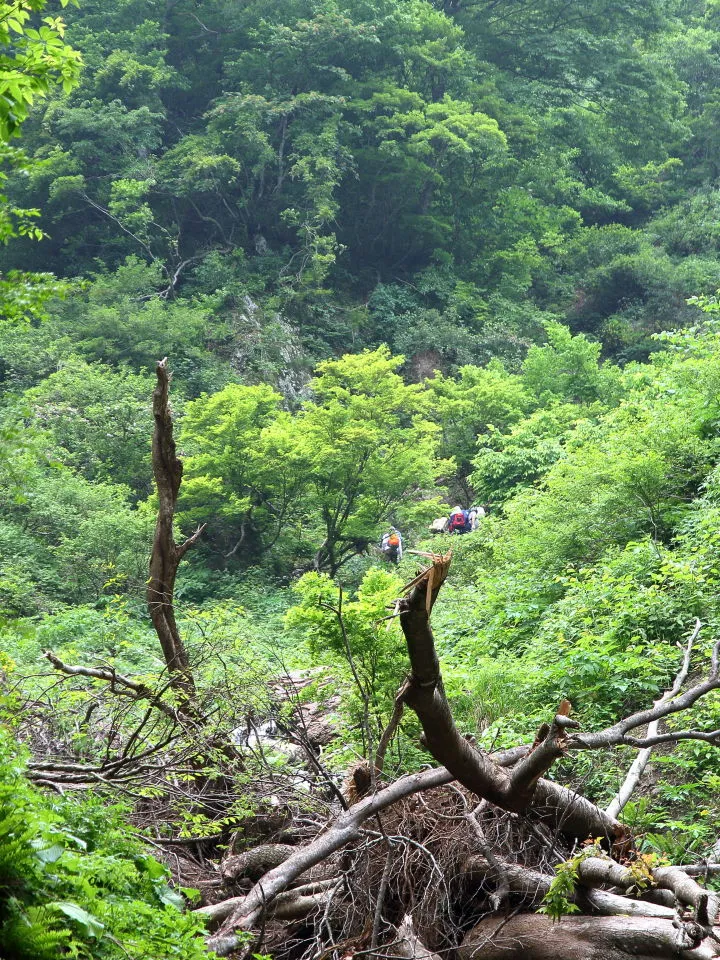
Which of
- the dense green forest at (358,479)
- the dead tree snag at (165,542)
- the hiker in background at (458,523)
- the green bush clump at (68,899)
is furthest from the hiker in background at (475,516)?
the green bush clump at (68,899)

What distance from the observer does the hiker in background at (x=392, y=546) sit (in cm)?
1795

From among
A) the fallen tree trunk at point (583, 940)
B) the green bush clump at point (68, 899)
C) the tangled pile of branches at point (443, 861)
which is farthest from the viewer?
the tangled pile of branches at point (443, 861)

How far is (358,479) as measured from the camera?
18.5 meters

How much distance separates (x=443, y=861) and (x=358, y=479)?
14.2m

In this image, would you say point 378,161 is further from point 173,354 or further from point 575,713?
point 575,713

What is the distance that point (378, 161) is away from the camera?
31.6 metres

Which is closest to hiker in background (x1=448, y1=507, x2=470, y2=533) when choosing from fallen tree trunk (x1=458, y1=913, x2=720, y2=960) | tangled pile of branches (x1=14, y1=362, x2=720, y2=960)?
tangled pile of branches (x1=14, y1=362, x2=720, y2=960)

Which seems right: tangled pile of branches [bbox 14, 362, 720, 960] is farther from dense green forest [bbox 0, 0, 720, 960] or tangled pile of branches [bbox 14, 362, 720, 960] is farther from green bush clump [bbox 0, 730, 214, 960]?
green bush clump [bbox 0, 730, 214, 960]

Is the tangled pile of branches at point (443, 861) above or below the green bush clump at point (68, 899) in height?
below

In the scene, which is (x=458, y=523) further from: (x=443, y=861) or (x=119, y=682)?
(x=443, y=861)

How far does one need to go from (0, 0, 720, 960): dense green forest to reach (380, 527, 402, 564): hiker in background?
0.38 meters

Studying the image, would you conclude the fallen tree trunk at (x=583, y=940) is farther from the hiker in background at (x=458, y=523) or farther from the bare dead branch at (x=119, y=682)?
the hiker in background at (x=458, y=523)

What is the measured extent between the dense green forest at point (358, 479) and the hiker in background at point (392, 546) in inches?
15.0

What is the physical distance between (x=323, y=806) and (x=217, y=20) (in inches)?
1264
